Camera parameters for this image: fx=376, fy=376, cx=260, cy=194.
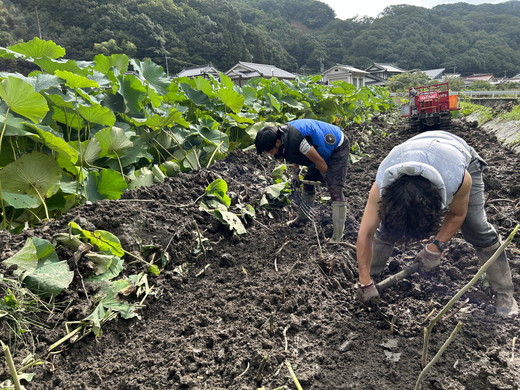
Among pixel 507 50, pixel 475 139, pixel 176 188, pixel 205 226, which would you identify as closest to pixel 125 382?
pixel 205 226

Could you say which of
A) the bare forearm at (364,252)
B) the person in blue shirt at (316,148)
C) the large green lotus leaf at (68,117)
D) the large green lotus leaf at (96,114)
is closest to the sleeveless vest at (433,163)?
the bare forearm at (364,252)

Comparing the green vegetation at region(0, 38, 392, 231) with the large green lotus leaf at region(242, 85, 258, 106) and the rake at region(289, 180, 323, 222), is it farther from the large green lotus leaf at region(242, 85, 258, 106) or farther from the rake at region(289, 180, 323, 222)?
the rake at region(289, 180, 323, 222)

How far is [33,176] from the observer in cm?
232

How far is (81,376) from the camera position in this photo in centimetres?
169

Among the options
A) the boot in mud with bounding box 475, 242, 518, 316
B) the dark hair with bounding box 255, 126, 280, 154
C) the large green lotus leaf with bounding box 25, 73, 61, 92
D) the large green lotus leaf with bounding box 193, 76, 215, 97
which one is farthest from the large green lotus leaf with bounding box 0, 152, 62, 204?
the boot in mud with bounding box 475, 242, 518, 316

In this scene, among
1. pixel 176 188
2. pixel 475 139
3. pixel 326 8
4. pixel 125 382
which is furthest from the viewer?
pixel 326 8

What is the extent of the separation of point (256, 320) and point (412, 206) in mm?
1029

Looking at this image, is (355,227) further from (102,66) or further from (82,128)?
(102,66)

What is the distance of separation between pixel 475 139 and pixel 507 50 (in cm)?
6811

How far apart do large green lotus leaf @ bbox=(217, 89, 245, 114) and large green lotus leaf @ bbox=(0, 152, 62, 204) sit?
1958mm

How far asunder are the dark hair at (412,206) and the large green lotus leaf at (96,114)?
79.5 inches

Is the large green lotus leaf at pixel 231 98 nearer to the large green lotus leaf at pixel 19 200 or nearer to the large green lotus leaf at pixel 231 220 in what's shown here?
the large green lotus leaf at pixel 231 220

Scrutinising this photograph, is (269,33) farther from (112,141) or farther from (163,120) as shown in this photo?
(112,141)

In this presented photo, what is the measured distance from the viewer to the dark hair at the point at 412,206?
5.36ft
